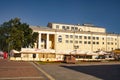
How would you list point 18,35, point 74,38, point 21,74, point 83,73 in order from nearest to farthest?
1. point 21,74
2. point 83,73
3. point 18,35
4. point 74,38

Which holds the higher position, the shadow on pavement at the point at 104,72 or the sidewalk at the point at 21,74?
the sidewalk at the point at 21,74

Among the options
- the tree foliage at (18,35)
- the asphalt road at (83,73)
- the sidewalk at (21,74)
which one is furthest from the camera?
the tree foliage at (18,35)

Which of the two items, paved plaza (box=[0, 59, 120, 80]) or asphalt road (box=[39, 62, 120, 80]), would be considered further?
asphalt road (box=[39, 62, 120, 80])

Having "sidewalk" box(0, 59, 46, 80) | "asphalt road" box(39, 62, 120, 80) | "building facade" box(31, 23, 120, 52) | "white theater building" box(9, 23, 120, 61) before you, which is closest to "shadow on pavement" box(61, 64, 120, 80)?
"asphalt road" box(39, 62, 120, 80)

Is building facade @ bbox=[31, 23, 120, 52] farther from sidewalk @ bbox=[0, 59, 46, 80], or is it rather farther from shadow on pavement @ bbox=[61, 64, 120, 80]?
sidewalk @ bbox=[0, 59, 46, 80]

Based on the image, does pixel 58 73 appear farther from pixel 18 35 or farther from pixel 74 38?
pixel 74 38

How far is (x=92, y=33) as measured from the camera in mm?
93062

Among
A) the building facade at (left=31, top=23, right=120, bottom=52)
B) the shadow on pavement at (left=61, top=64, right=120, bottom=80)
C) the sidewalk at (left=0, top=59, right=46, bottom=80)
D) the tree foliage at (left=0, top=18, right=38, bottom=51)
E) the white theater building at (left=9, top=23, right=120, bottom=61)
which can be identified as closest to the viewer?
the sidewalk at (left=0, top=59, right=46, bottom=80)

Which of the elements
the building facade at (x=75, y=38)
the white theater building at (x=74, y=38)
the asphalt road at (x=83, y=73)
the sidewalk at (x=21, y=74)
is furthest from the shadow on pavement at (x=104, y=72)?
the building facade at (x=75, y=38)

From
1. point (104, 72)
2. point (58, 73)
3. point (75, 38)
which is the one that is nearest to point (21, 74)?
point (58, 73)

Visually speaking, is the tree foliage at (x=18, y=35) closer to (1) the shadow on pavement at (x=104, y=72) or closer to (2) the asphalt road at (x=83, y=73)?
(2) the asphalt road at (x=83, y=73)

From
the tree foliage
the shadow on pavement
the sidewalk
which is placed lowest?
the shadow on pavement

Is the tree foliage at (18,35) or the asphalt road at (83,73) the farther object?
the tree foliage at (18,35)

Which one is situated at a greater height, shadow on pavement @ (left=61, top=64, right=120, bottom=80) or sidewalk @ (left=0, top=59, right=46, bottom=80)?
sidewalk @ (left=0, top=59, right=46, bottom=80)
